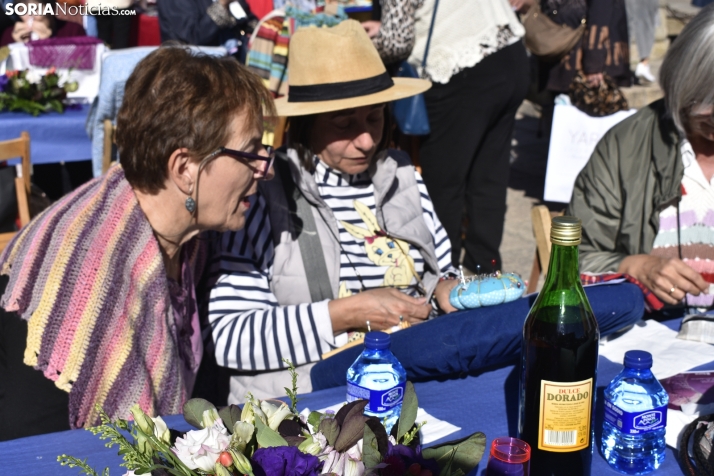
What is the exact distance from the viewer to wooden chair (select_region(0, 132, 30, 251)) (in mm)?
3497

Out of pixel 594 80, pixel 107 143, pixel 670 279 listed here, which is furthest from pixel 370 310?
pixel 594 80

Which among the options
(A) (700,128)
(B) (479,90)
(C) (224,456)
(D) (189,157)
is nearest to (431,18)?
(B) (479,90)

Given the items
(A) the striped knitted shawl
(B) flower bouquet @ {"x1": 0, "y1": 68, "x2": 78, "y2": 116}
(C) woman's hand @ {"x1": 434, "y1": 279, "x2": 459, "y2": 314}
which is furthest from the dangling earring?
(B) flower bouquet @ {"x1": 0, "y1": 68, "x2": 78, "y2": 116}

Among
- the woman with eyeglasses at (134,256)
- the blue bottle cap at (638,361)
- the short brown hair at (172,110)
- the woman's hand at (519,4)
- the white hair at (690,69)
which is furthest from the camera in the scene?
the woman's hand at (519,4)

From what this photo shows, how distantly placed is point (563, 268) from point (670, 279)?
36.5 inches

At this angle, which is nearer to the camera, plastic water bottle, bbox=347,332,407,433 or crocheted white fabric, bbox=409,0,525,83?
plastic water bottle, bbox=347,332,407,433

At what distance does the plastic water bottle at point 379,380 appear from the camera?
1.45 m

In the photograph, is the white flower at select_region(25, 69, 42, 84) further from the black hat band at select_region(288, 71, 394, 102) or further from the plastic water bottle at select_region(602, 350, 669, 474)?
the plastic water bottle at select_region(602, 350, 669, 474)

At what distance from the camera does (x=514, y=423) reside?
1604mm

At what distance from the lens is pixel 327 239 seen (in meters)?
2.36

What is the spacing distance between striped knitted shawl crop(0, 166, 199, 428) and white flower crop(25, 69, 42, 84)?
3353 mm

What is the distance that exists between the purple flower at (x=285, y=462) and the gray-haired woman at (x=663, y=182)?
4.93 feet

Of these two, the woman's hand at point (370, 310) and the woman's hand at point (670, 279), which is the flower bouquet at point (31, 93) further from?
the woman's hand at point (670, 279)

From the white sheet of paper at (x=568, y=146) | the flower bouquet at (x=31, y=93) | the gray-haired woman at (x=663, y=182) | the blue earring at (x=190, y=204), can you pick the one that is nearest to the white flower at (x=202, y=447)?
the blue earring at (x=190, y=204)
